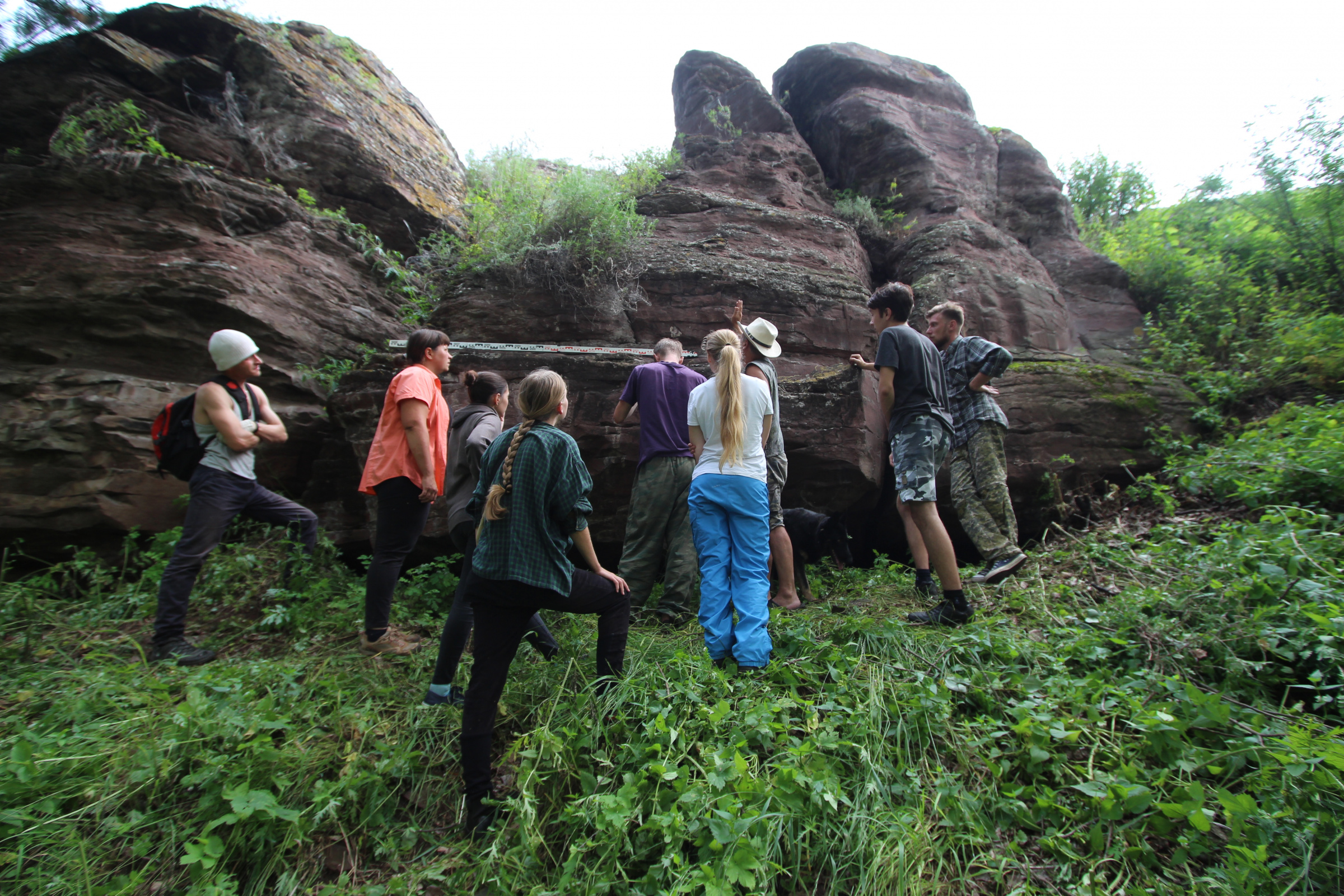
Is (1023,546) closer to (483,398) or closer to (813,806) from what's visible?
(813,806)

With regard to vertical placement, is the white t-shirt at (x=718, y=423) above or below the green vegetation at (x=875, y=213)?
below

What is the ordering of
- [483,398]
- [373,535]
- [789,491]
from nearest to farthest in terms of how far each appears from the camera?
[483,398] → [373,535] → [789,491]

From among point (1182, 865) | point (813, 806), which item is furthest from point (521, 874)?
point (1182, 865)

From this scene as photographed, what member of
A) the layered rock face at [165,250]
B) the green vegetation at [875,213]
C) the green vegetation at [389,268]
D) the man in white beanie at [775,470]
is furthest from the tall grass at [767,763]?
the green vegetation at [875,213]

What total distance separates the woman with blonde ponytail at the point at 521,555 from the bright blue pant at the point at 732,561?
0.77 meters

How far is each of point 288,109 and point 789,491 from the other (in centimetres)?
780

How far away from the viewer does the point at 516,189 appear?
7680 millimetres

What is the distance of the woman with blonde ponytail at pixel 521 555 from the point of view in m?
2.44

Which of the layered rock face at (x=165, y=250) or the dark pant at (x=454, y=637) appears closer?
the dark pant at (x=454, y=637)

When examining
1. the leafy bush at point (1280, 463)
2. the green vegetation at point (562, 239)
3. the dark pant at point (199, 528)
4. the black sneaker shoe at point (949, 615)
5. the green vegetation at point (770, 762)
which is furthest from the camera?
the green vegetation at point (562, 239)

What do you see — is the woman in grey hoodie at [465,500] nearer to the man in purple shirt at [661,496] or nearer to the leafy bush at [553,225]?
the man in purple shirt at [661,496]

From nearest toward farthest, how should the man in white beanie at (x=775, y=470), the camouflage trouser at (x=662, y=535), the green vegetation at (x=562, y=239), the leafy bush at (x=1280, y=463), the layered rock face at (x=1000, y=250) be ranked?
1. the leafy bush at (x=1280, y=463)
2. the camouflage trouser at (x=662, y=535)
3. the man in white beanie at (x=775, y=470)
4. the layered rock face at (x=1000, y=250)
5. the green vegetation at (x=562, y=239)

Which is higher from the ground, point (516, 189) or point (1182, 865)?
point (516, 189)

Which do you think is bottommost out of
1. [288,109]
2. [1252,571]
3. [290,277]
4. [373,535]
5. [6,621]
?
[6,621]
